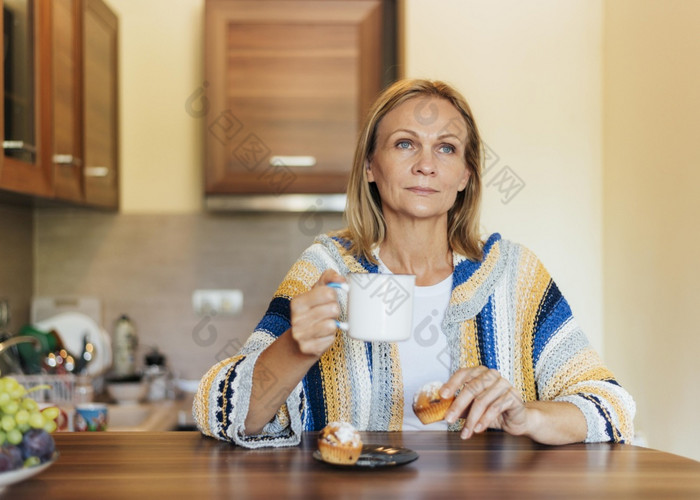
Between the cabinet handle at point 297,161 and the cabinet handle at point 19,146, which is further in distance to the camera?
the cabinet handle at point 297,161

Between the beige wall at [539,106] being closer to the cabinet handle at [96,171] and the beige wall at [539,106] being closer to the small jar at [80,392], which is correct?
the cabinet handle at [96,171]

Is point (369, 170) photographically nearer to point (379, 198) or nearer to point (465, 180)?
point (379, 198)

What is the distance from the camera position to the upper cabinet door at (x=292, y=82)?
2529 millimetres

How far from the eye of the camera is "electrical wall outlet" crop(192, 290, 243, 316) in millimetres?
2910

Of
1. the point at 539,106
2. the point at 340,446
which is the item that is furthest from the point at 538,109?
the point at 340,446

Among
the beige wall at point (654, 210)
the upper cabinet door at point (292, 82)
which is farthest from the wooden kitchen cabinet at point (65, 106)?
the beige wall at point (654, 210)

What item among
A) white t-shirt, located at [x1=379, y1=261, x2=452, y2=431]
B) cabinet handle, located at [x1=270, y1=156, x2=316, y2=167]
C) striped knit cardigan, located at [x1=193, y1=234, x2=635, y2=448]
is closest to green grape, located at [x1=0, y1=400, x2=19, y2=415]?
striped knit cardigan, located at [x1=193, y1=234, x2=635, y2=448]

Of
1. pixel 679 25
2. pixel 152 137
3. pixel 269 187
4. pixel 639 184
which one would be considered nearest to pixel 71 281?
pixel 152 137

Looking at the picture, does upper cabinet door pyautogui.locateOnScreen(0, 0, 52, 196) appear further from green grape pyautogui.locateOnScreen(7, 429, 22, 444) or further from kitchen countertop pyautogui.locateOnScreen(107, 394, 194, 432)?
green grape pyautogui.locateOnScreen(7, 429, 22, 444)

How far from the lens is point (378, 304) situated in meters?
1.04

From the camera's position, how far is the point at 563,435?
45.6 inches

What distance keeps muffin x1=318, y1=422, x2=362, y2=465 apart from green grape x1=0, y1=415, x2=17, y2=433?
1.26 ft

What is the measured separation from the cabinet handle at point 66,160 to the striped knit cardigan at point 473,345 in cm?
99

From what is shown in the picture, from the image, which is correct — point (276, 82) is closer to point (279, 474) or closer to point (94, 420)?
point (94, 420)
